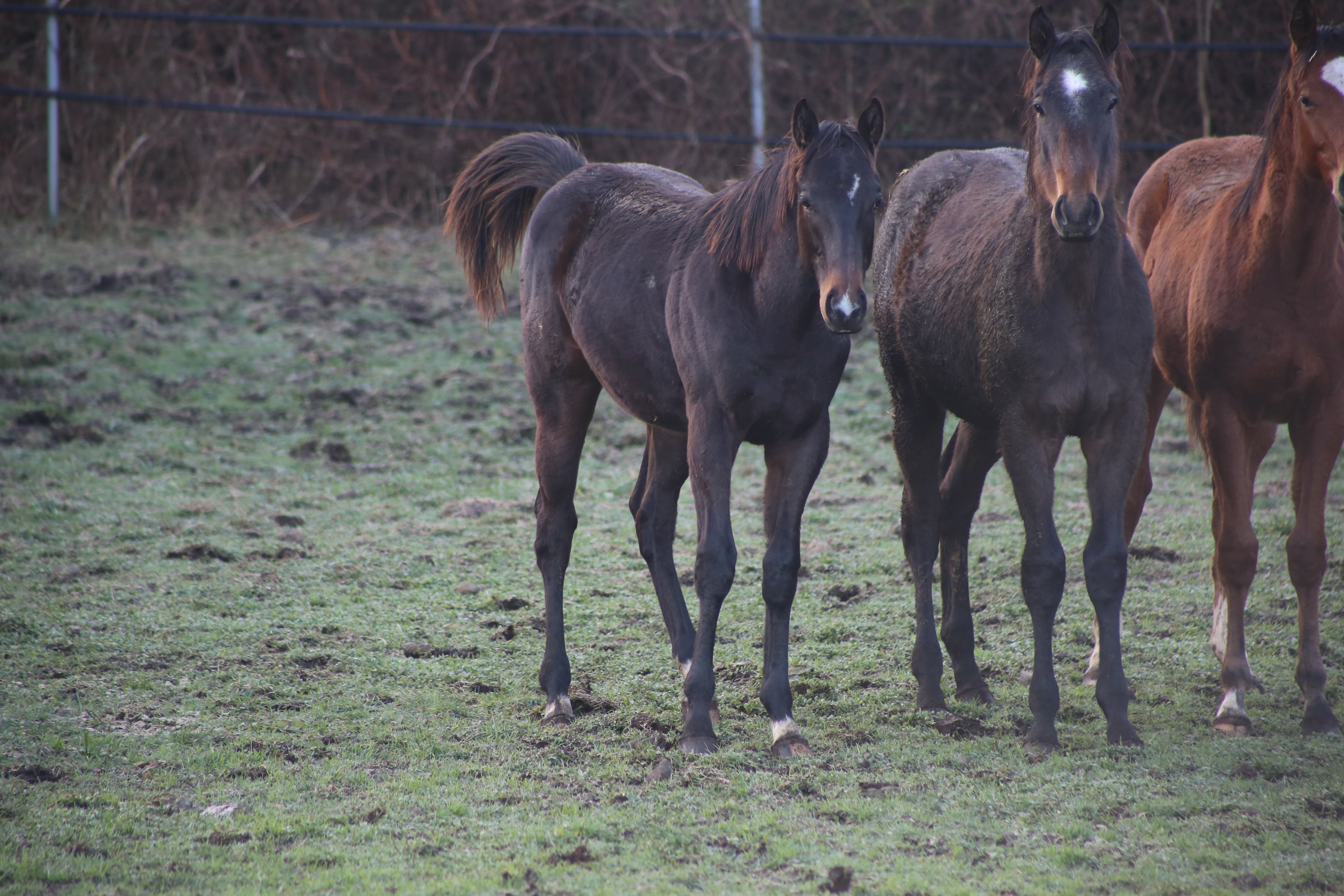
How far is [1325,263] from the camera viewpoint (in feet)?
13.5

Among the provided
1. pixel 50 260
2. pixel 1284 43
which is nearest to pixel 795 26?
pixel 1284 43

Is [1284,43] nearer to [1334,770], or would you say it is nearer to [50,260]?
[1334,770]

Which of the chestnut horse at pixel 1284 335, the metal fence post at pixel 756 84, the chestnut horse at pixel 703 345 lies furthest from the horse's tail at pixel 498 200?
the metal fence post at pixel 756 84

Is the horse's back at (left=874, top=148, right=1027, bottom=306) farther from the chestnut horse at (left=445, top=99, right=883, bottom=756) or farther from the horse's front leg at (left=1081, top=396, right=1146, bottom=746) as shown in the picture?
the horse's front leg at (left=1081, top=396, right=1146, bottom=746)

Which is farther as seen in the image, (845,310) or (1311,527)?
(1311,527)

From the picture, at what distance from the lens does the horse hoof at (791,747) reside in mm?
3852

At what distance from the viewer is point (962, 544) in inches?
183

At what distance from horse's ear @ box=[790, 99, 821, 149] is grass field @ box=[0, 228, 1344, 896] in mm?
1975

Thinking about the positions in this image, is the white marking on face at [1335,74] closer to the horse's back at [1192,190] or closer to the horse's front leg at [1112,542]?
the horse's back at [1192,190]

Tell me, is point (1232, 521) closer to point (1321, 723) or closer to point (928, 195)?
point (1321, 723)

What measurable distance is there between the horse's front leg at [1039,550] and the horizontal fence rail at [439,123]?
680cm

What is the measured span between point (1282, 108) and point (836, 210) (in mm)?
1729

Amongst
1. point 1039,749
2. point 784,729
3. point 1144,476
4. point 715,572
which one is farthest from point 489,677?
point 1144,476

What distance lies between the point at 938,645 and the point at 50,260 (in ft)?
30.4
